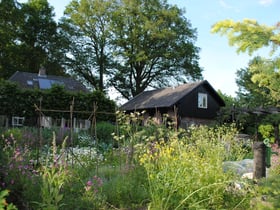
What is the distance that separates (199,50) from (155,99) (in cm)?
965

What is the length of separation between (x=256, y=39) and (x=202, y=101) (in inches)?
959

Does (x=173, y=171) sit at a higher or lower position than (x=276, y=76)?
lower

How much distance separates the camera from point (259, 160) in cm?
477

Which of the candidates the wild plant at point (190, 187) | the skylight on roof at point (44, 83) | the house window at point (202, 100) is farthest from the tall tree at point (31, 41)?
the wild plant at point (190, 187)

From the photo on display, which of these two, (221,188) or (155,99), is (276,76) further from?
(155,99)

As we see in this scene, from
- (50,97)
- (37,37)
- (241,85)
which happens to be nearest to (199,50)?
(241,85)

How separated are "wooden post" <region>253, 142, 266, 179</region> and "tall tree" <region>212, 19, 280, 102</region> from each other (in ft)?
4.43

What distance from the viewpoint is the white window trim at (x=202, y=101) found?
89.3 feet

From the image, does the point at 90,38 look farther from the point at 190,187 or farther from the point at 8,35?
the point at 190,187

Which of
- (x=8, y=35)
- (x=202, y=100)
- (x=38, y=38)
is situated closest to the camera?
(x=8, y=35)

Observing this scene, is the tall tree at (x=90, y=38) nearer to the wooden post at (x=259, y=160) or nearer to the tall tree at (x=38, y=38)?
the tall tree at (x=38, y=38)

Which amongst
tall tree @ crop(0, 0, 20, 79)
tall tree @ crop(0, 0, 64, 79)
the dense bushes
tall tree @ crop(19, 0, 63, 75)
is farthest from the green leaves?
tall tree @ crop(19, 0, 63, 75)

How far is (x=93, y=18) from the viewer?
107ft

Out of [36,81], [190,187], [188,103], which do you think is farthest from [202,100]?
[190,187]
